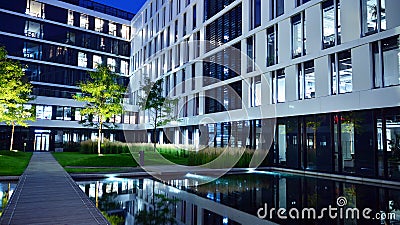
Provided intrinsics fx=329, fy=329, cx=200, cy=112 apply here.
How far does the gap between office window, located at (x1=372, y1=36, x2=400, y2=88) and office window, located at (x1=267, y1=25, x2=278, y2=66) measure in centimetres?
657

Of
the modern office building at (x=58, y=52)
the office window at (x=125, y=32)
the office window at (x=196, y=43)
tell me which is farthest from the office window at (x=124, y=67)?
the office window at (x=196, y=43)

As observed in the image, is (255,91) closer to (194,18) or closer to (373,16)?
(373,16)

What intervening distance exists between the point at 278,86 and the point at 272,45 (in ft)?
8.96

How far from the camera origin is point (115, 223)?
21.6 ft

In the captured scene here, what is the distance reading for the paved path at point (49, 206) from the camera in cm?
652

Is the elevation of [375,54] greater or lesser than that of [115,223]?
greater

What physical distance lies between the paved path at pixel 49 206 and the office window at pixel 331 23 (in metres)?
13.6

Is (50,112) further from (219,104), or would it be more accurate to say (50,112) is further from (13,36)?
(219,104)

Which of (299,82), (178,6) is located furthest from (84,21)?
(299,82)

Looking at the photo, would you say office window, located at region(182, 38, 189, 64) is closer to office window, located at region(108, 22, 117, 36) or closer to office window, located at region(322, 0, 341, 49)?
office window, located at region(322, 0, 341, 49)

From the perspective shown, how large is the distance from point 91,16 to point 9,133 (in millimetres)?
19999

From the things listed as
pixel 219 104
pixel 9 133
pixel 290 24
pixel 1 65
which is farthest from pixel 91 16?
pixel 290 24

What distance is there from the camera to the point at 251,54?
73.8 ft

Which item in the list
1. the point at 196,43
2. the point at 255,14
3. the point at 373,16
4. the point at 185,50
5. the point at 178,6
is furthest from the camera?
the point at 178,6
